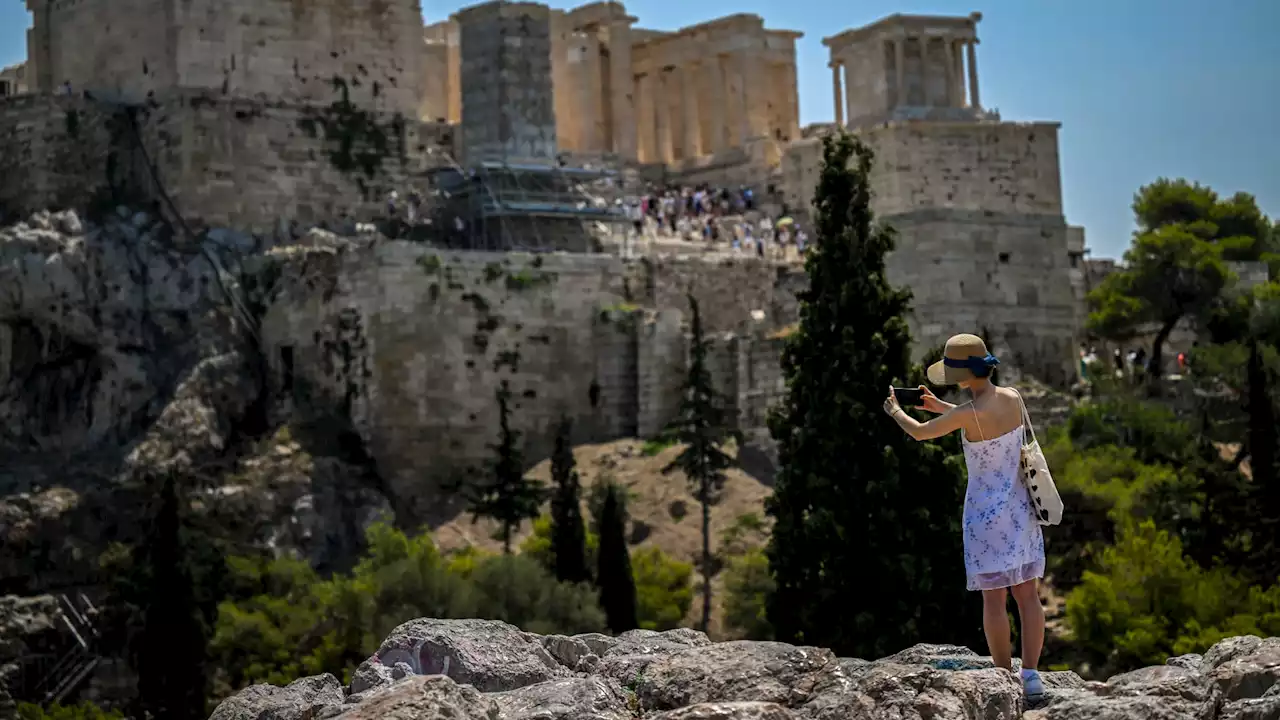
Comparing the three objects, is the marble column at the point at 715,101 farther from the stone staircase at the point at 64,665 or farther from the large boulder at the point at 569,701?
the large boulder at the point at 569,701

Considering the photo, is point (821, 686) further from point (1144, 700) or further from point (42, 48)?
point (42, 48)

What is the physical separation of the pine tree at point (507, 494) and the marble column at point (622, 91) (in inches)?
670

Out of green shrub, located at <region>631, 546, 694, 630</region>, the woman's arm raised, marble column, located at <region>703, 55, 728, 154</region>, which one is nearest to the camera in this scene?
the woman's arm raised

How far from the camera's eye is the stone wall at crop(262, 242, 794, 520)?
39906 millimetres

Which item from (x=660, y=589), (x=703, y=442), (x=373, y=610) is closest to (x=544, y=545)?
(x=660, y=589)

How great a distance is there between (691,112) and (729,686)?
150ft

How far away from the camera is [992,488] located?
11.5m

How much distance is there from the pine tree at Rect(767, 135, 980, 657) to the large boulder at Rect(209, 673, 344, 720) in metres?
15.1

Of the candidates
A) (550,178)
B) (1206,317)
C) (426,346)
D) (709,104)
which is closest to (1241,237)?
(1206,317)

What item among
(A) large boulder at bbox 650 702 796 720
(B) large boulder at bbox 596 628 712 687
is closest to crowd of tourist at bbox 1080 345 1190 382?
(B) large boulder at bbox 596 628 712 687

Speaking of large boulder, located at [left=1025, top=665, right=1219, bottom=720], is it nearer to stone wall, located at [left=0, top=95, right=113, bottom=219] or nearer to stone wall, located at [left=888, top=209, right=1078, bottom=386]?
stone wall, located at [left=888, top=209, right=1078, bottom=386]

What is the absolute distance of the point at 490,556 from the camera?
35656 mm

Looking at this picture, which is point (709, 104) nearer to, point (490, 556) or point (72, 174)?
point (72, 174)

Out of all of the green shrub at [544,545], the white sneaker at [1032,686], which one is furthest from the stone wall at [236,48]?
the white sneaker at [1032,686]
